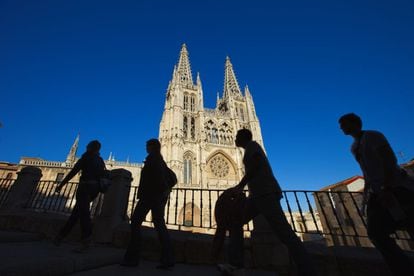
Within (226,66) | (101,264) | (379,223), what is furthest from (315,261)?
(226,66)

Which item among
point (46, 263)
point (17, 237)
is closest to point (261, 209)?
point (46, 263)

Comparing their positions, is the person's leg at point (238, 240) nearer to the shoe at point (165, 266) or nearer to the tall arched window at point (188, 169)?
the shoe at point (165, 266)

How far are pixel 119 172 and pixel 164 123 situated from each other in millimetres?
25537

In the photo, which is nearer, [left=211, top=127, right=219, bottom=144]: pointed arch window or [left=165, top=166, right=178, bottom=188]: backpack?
[left=165, top=166, right=178, bottom=188]: backpack

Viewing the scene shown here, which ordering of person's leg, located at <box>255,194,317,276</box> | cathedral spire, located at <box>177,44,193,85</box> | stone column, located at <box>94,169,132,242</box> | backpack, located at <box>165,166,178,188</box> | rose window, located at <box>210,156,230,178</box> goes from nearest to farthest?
person's leg, located at <box>255,194,317,276</box> < backpack, located at <box>165,166,178,188</box> < stone column, located at <box>94,169,132,242</box> < rose window, located at <box>210,156,230,178</box> < cathedral spire, located at <box>177,44,193,85</box>

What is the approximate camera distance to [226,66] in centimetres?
4819

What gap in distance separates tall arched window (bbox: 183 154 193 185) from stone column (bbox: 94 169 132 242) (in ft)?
70.7

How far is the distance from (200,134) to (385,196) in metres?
28.5

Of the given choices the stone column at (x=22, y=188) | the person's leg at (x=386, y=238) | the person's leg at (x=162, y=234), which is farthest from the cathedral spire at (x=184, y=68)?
the person's leg at (x=386, y=238)

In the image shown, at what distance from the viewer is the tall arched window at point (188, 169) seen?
2642 cm

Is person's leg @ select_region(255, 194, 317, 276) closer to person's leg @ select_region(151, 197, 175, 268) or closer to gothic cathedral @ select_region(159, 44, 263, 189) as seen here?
person's leg @ select_region(151, 197, 175, 268)

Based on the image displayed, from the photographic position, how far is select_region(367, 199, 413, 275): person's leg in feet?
6.19

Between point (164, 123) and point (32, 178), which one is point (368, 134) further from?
point (164, 123)

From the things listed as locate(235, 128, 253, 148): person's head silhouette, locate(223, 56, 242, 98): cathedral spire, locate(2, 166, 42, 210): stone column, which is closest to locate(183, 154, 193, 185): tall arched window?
locate(223, 56, 242, 98): cathedral spire
